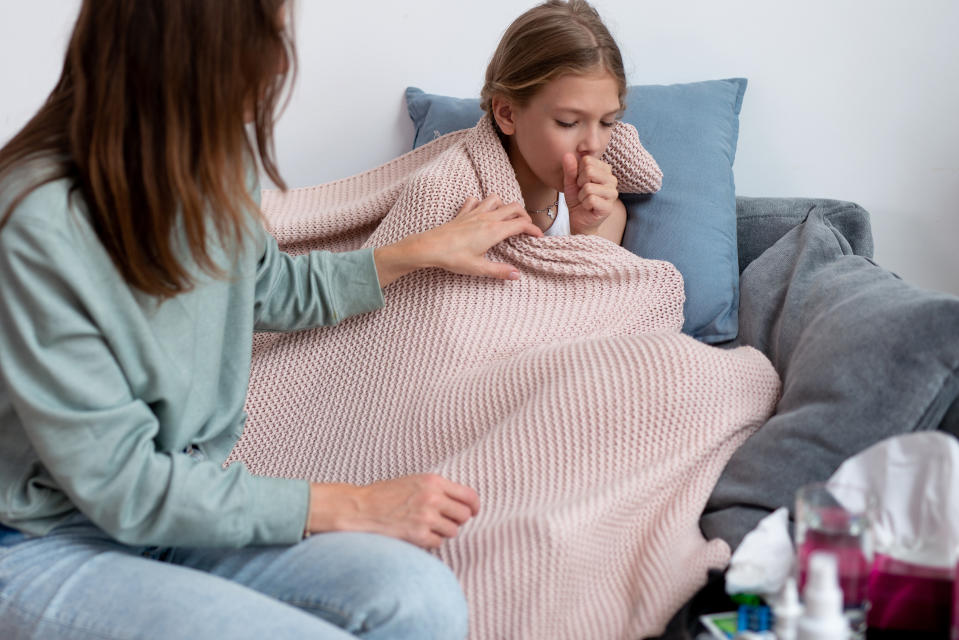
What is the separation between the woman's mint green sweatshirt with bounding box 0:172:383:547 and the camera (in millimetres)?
848

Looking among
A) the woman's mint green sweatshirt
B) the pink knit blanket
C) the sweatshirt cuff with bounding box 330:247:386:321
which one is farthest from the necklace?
the woman's mint green sweatshirt

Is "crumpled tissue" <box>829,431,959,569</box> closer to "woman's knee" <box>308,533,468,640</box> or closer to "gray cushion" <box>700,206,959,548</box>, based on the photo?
"gray cushion" <box>700,206,959,548</box>

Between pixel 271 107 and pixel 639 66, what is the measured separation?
3.79 ft

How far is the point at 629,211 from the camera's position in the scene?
169 cm

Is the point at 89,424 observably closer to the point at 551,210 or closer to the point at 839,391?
the point at 839,391

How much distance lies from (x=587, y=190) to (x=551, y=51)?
0.70 ft

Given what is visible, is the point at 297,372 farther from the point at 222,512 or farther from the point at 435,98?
the point at 435,98

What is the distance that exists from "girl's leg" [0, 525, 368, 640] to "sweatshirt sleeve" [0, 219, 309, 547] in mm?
40

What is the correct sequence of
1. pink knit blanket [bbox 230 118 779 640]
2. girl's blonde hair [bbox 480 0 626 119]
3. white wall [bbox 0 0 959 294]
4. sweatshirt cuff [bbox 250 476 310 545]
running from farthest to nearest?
white wall [bbox 0 0 959 294]
girl's blonde hair [bbox 480 0 626 119]
pink knit blanket [bbox 230 118 779 640]
sweatshirt cuff [bbox 250 476 310 545]

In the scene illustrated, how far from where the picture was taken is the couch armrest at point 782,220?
63.7 inches

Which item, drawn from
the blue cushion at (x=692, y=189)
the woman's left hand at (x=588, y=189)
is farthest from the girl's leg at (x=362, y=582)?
the blue cushion at (x=692, y=189)

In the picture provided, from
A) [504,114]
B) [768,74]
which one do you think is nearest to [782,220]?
[768,74]

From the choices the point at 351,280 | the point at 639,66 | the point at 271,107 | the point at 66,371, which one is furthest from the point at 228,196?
the point at 639,66

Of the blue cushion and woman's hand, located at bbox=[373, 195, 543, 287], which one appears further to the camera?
the blue cushion
